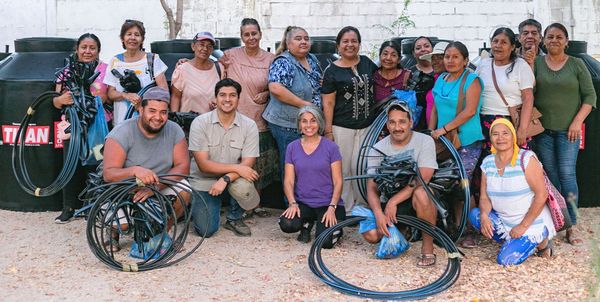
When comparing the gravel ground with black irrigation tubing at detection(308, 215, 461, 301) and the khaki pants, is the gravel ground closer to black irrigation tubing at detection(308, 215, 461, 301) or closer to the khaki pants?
black irrigation tubing at detection(308, 215, 461, 301)

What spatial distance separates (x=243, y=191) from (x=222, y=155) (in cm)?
34

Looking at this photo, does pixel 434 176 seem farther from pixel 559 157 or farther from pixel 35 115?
pixel 35 115

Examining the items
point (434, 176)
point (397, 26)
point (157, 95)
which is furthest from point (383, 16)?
point (157, 95)

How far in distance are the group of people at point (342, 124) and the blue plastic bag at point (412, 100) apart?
0.26ft

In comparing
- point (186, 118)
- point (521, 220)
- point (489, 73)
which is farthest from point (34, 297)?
point (489, 73)

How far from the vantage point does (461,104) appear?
5.43 m

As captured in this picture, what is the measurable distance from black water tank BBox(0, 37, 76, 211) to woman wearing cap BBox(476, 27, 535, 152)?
3717 mm

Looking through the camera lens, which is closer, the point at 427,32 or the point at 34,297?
the point at 34,297

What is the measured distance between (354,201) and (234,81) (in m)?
1.48

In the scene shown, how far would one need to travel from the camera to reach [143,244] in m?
5.19

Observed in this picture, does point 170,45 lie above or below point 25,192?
above

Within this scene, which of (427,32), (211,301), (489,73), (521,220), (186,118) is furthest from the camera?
(427,32)

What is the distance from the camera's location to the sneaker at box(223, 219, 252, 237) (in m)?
5.84

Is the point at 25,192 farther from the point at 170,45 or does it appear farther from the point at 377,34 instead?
the point at 377,34
